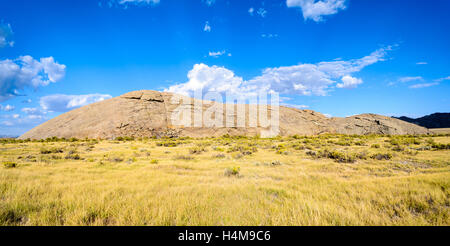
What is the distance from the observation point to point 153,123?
44688mm

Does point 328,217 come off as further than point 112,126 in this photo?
No

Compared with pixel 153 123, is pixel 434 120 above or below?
above

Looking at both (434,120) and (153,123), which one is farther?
(434,120)

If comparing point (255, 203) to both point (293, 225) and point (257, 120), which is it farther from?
point (257, 120)

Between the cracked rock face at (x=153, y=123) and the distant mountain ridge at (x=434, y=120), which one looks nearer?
the cracked rock face at (x=153, y=123)

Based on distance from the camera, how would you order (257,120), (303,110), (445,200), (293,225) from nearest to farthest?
(293,225) → (445,200) → (257,120) → (303,110)

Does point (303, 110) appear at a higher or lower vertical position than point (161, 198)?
higher

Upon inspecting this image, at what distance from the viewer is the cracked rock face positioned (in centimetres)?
4031

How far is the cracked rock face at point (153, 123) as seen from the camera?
4031cm

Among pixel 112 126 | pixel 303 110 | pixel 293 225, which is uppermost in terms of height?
pixel 303 110

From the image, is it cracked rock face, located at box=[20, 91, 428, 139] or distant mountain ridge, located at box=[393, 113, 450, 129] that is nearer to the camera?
cracked rock face, located at box=[20, 91, 428, 139]
